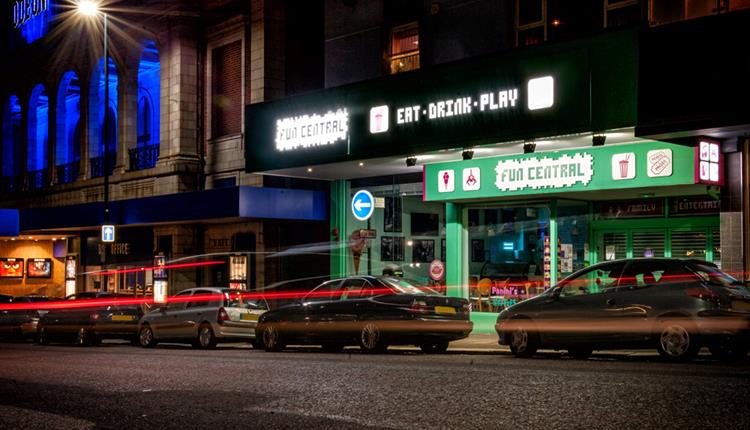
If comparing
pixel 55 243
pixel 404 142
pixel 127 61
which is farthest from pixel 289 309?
pixel 55 243

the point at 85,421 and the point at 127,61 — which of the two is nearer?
Answer: the point at 85,421

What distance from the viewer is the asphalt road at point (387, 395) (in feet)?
26.8

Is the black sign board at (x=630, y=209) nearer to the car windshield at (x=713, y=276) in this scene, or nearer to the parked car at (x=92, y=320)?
the car windshield at (x=713, y=276)

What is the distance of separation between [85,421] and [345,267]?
687 inches

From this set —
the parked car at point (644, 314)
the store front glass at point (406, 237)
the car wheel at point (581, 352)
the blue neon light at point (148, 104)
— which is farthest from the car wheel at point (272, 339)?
the blue neon light at point (148, 104)

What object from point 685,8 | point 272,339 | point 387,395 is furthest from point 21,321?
point 685,8

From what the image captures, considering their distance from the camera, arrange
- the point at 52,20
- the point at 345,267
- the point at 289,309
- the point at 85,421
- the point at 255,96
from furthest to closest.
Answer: the point at 52,20 → the point at 255,96 → the point at 345,267 → the point at 289,309 → the point at 85,421

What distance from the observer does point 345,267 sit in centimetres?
2603

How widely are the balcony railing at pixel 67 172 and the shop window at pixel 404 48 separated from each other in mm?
20909

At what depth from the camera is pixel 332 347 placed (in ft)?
59.3

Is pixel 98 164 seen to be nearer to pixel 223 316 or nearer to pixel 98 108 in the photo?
pixel 98 108

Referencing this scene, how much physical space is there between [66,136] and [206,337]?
2477 centimetres

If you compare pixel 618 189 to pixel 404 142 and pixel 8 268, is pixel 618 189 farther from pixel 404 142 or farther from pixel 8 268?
pixel 8 268

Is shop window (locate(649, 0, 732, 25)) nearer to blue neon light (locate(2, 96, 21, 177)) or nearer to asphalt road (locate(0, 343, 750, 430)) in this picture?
asphalt road (locate(0, 343, 750, 430))
